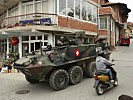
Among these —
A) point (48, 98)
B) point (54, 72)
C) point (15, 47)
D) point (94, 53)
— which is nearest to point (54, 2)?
point (15, 47)

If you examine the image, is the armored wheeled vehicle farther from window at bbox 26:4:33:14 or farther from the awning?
the awning

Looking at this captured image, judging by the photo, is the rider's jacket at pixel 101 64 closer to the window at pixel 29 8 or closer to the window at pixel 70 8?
the window at pixel 70 8

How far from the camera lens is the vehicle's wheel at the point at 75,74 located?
9.03 m

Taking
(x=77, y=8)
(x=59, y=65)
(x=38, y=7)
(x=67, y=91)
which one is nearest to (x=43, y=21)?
(x=38, y=7)

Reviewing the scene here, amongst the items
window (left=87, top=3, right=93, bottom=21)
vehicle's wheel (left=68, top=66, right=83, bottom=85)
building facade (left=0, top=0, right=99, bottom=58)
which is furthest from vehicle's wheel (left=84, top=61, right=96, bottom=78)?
window (left=87, top=3, right=93, bottom=21)

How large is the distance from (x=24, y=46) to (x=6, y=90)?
9.08 meters

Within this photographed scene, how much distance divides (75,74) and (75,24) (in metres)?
9.44

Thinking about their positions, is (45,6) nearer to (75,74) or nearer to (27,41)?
(27,41)

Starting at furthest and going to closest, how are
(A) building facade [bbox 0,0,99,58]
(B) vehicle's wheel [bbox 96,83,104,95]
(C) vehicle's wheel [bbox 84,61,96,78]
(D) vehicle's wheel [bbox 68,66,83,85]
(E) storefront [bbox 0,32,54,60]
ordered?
1. (E) storefront [bbox 0,32,54,60]
2. (A) building facade [bbox 0,0,99,58]
3. (C) vehicle's wheel [bbox 84,61,96,78]
4. (D) vehicle's wheel [bbox 68,66,83,85]
5. (B) vehicle's wheel [bbox 96,83,104,95]

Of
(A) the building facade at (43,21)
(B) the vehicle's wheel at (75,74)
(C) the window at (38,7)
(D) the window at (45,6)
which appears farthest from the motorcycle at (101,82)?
(C) the window at (38,7)

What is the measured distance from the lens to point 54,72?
833 centimetres

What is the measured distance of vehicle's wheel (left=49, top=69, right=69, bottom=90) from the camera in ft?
26.9

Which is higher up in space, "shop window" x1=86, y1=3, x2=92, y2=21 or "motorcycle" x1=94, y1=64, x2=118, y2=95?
"shop window" x1=86, y1=3, x2=92, y2=21

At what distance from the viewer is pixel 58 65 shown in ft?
27.6
